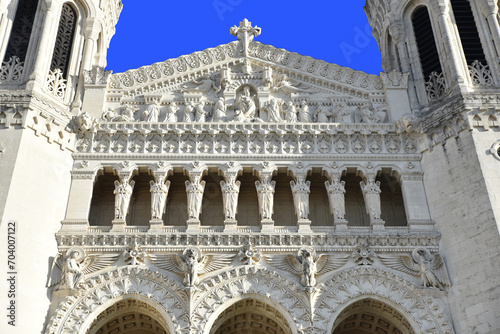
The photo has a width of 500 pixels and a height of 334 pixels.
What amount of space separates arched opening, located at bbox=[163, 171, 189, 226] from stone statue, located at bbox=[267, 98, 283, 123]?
11.9ft

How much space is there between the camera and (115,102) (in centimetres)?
2325

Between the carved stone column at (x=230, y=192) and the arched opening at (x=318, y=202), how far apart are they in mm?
2646

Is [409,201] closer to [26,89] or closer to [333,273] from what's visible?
[333,273]

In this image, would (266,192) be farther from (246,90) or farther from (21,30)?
(21,30)

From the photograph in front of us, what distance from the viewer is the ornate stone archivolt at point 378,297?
1797cm

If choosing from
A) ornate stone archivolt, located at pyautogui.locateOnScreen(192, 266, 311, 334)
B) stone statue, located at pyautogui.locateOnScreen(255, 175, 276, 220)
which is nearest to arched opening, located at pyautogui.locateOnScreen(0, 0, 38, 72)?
stone statue, located at pyautogui.locateOnScreen(255, 175, 276, 220)

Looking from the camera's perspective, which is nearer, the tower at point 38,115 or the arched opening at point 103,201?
the tower at point 38,115

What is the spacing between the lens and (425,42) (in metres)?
24.8

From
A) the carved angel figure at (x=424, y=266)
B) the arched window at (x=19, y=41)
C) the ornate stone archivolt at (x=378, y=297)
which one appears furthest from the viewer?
the arched window at (x=19, y=41)

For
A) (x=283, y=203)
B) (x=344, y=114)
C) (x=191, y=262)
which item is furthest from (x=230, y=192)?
(x=344, y=114)

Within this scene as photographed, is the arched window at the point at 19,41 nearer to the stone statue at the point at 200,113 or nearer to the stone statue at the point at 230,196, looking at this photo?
the stone statue at the point at 200,113

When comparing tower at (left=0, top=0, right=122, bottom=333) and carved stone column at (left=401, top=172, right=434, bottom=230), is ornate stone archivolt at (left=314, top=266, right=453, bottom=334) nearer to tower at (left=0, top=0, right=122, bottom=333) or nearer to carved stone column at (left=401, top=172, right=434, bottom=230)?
carved stone column at (left=401, top=172, right=434, bottom=230)

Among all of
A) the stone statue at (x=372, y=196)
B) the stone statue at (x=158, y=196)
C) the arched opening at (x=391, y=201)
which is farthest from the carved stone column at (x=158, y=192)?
the arched opening at (x=391, y=201)

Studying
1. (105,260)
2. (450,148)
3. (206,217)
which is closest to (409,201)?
(450,148)
